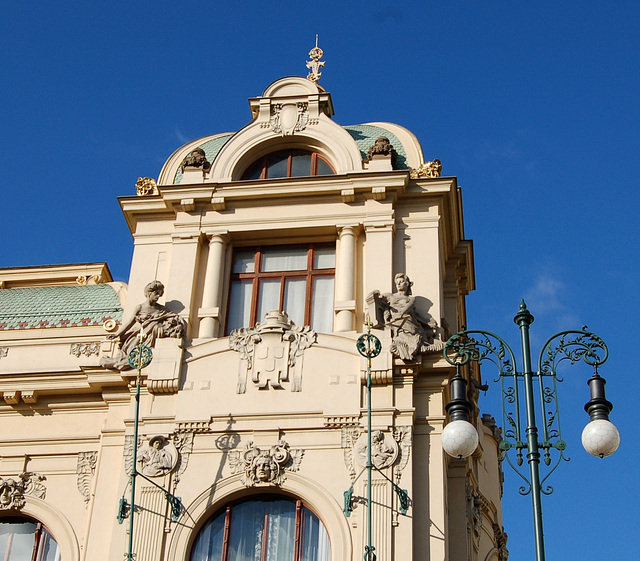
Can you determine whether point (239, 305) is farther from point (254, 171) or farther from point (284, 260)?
point (254, 171)

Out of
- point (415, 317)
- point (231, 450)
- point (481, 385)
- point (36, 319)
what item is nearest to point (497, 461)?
point (481, 385)

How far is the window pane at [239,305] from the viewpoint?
971 inches

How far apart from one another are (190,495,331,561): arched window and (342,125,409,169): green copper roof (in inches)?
325

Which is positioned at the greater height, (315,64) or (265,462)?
(315,64)

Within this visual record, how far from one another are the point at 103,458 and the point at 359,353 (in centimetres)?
515

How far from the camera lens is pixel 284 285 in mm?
25078

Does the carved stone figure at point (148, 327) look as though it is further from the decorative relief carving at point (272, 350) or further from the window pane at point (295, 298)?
the window pane at point (295, 298)

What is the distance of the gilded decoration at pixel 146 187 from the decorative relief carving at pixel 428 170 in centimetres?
558

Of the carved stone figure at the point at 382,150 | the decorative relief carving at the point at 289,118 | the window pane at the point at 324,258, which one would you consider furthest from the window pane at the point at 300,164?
the window pane at the point at 324,258

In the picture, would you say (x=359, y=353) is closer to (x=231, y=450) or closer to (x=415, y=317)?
(x=415, y=317)

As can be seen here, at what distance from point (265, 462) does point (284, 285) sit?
4.60 metres

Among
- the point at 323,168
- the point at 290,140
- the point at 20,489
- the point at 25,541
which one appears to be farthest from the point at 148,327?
the point at 290,140

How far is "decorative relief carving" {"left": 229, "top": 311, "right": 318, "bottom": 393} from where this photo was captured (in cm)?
2275

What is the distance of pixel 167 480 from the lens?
21.9 meters
